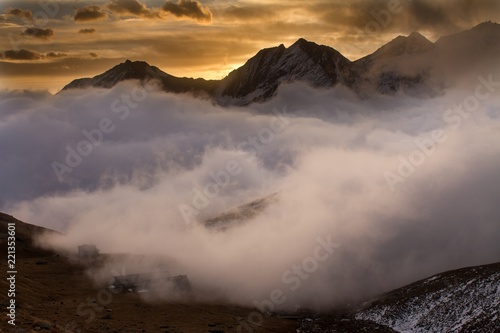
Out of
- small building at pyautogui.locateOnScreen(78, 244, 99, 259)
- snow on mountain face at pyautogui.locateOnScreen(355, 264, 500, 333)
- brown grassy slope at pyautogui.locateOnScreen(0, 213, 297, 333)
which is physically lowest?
snow on mountain face at pyautogui.locateOnScreen(355, 264, 500, 333)

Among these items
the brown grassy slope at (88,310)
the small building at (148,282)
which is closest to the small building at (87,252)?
the brown grassy slope at (88,310)

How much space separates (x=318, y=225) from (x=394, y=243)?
3662 cm

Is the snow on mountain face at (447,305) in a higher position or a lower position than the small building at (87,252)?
lower

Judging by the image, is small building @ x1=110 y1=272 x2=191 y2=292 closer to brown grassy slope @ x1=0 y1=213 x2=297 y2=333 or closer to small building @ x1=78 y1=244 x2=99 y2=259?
brown grassy slope @ x1=0 y1=213 x2=297 y2=333

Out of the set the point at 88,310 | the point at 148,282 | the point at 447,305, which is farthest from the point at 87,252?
the point at 447,305

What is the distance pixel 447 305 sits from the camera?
9544 cm

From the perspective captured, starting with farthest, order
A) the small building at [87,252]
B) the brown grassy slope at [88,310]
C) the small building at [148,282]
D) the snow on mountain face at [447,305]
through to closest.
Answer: the small building at [87,252] → the small building at [148,282] → the snow on mountain face at [447,305] → the brown grassy slope at [88,310]

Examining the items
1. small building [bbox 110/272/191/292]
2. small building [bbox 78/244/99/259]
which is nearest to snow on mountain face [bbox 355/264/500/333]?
small building [bbox 110/272/191/292]

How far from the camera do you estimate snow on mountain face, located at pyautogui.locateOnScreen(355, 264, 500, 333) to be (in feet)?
287

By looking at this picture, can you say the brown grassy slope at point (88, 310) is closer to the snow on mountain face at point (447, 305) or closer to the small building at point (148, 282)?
the small building at point (148, 282)

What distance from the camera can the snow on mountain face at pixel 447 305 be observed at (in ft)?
287

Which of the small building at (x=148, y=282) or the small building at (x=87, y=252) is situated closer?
Result: the small building at (x=148, y=282)

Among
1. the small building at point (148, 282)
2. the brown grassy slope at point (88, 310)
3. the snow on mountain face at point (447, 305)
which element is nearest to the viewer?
the brown grassy slope at point (88, 310)

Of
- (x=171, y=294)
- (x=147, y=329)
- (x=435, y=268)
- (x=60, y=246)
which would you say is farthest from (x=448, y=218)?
(x=60, y=246)
